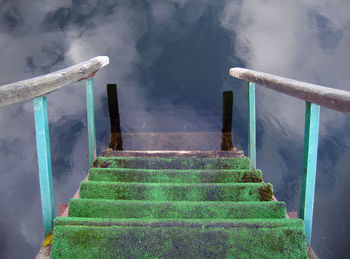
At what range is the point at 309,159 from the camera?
5.15 ft

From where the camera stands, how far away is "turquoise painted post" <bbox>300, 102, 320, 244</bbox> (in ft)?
5.01

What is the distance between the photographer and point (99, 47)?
616 centimetres

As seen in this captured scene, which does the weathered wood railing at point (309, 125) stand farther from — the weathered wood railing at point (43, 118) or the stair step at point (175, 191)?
the weathered wood railing at point (43, 118)

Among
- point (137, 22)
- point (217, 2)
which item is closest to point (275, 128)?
point (217, 2)

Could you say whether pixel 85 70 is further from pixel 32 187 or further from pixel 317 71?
pixel 317 71

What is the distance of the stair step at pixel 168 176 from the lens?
224 centimetres

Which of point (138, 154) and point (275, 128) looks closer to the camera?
point (138, 154)

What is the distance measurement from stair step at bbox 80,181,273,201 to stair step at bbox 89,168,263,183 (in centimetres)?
25

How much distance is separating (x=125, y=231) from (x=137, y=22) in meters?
6.06

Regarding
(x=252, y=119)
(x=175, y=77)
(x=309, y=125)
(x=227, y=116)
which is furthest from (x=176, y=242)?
(x=175, y=77)

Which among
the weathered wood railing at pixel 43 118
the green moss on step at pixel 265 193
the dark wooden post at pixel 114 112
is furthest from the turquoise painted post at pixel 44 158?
the dark wooden post at pixel 114 112

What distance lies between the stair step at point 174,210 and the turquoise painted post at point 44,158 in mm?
134

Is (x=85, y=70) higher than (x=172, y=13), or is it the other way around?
(x=172, y=13)

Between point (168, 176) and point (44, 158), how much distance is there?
980 mm
